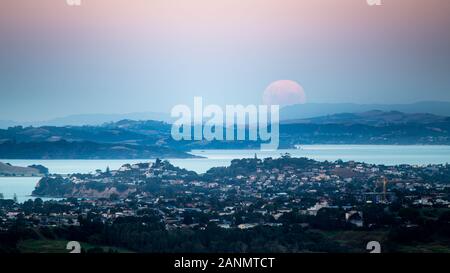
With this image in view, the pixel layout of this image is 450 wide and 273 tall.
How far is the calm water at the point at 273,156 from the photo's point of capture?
867 centimetres

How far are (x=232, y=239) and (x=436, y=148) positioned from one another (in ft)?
8.84

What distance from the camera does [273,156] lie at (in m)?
8.99

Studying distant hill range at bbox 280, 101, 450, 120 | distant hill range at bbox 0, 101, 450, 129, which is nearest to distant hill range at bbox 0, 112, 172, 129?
distant hill range at bbox 0, 101, 450, 129

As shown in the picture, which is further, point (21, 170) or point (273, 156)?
point (273, 156)

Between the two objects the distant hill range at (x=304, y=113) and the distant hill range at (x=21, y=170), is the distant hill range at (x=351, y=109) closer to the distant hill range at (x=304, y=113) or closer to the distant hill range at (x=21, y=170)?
the distant hill range at (x=304, y=113)

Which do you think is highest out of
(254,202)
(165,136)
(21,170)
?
(165,136)

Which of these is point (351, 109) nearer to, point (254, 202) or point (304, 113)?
point (304, 113)

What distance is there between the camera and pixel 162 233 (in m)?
8.16

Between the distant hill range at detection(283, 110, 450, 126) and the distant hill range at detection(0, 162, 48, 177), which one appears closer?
the distant hill range at detection(0, 162, 48, 177)

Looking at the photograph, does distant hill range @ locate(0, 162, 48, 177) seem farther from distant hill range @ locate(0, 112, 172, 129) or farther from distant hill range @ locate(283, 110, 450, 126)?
distant hill range @ locate(283, 110, 450, 126)

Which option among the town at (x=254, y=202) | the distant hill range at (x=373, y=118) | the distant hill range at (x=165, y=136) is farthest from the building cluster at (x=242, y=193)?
the distant hill range at (x=373, y=118)

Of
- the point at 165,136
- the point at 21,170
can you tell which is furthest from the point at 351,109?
the point at 21,170

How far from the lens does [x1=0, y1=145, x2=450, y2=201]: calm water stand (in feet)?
28.5
